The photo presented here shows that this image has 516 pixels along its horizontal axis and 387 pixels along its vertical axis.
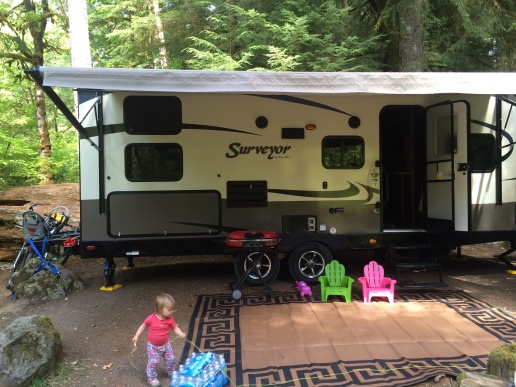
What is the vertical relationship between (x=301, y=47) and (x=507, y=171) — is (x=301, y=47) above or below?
above

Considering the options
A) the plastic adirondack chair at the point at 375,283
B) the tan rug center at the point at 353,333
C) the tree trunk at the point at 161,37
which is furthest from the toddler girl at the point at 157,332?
the tree trunk at the point at 161,37

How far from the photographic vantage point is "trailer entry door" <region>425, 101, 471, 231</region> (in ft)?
18.9

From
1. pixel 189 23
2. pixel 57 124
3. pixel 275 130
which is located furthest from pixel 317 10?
pixel 57 124

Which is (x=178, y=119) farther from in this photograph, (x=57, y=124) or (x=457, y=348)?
(x=57, y=124)

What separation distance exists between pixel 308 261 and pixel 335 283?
77 centimetres

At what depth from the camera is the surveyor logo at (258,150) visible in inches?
224

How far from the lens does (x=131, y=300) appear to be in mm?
5238

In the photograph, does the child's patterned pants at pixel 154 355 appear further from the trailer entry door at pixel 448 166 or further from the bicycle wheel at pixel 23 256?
the trailer entry door at pixel 448 166

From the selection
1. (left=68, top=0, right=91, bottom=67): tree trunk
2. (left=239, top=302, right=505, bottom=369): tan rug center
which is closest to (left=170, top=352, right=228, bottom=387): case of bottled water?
(left=239, top=302, right=505, bottom=369): tan rug center

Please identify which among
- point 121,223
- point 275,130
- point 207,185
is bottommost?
point 121,223

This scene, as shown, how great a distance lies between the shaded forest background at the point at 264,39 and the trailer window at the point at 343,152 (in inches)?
117

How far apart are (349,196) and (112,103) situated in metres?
3.40

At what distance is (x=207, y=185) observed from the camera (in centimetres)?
564

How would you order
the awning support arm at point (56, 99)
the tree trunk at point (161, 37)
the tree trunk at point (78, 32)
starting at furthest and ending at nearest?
the tree trunk at point (161, 37), the tree trunk at point (78, 32), the awning support arm at point (56, 99)
